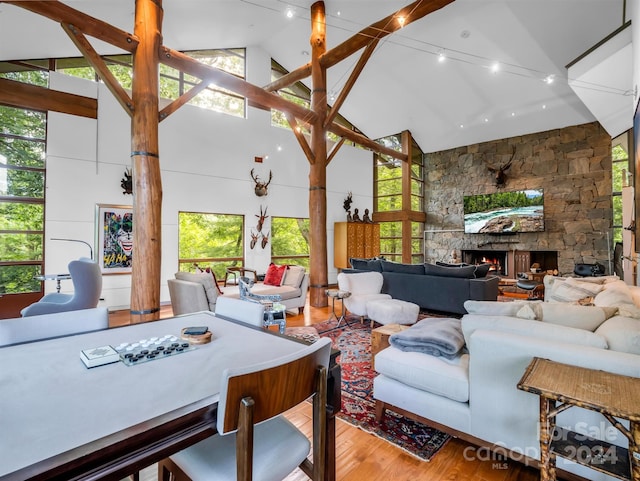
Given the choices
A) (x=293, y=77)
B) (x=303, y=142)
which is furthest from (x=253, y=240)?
(x=293, y=77)

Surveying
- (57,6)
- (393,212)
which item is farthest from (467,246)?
(57,6)

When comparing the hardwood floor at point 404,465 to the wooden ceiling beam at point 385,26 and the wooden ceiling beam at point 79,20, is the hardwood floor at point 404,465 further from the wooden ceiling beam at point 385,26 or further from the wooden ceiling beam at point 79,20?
the wooden ceiling beam at point 385,26

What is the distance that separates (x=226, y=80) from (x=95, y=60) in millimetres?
1690

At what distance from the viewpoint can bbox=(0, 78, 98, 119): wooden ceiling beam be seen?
4.67 m

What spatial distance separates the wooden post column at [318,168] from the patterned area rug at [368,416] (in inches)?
84.1

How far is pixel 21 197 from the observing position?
4.80m

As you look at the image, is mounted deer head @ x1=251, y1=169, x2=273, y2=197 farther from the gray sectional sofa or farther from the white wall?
the gray sectional sofa

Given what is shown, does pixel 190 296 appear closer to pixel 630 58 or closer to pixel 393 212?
pixel 630 58

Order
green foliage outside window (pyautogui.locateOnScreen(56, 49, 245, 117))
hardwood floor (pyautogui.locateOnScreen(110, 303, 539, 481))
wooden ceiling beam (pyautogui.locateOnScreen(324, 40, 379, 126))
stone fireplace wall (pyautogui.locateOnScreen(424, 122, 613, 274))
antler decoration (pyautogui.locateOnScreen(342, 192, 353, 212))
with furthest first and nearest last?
antler decoration (pyautogui.locateOnScreen(342, 192, 353, 212)) → stone fireplace wall (pyautogui.locateOnScreen(424, 122, 613, 274)) → wooden ceiling beam (pyautogui.locateOnScreen(324, 40, 379, 126)) → green foliage outside window (pyautogui.locateOnScreen(56, 49, 245, 117)) → hardwood floor (pyautogui.locateOnScreen(110, 303, 539, 481))

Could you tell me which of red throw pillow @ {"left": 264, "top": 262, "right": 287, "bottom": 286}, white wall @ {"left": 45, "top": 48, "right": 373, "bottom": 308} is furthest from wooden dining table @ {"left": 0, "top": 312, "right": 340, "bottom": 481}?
red throw pillow @ {"left": 264, "top": 262, "right": 287, "bottom": 286}

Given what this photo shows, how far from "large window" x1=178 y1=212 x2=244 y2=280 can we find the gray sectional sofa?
312 cm

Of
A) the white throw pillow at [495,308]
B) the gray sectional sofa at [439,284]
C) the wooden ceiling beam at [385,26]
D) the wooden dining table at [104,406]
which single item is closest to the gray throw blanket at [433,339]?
the white throw pillow at [495,308]

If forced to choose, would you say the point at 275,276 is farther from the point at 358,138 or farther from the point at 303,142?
the point at 358,138

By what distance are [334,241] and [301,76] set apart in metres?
4.28
